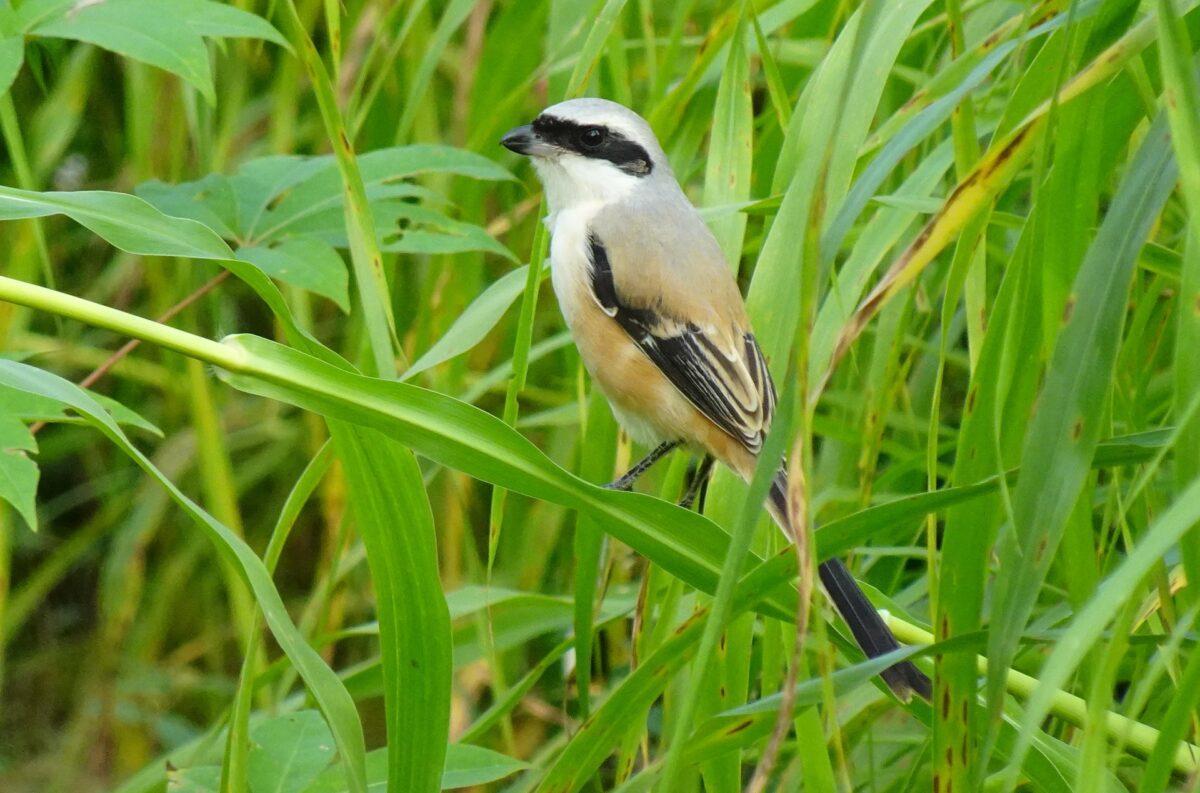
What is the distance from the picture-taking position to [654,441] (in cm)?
223

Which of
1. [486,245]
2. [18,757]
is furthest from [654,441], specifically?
[18,757]

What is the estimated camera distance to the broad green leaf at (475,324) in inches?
61.9

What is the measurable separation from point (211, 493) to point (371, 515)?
5.40 feet

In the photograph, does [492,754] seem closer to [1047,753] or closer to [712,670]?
[712,670]

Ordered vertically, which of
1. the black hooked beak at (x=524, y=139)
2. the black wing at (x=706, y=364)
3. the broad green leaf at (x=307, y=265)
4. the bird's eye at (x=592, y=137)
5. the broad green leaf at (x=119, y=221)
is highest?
the bird's eye at (x=592, y=137)

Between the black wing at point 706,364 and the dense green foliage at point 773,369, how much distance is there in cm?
16

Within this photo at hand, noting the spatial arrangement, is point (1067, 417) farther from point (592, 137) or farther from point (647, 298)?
point (592, 137)

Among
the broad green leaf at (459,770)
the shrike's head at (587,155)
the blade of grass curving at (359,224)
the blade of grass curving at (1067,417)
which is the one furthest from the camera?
the shrike's head at (587,155)

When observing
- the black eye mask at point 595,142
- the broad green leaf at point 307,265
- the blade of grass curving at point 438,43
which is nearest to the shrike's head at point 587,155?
the black eye mask at point 595,142

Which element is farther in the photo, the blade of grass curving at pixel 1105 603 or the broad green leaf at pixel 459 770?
the broad green leaf at pixel 459 770

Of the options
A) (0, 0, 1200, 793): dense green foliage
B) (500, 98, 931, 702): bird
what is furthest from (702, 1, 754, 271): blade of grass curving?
(500, 98, 931, 702): bird

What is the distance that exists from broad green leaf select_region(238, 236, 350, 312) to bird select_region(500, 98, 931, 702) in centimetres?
38

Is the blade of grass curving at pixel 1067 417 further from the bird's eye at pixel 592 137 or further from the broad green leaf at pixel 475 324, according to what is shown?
the bird's eye at pixel 592 137

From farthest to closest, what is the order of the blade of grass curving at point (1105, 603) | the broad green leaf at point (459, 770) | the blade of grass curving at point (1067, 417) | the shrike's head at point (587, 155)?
1. the shrike's head at point (587, 155)
2. the broad green leaf at point (459, 770)
3. the blade of grass curving at point (1067, 417)
4. the blade of grass curving at point (1105, 603)
